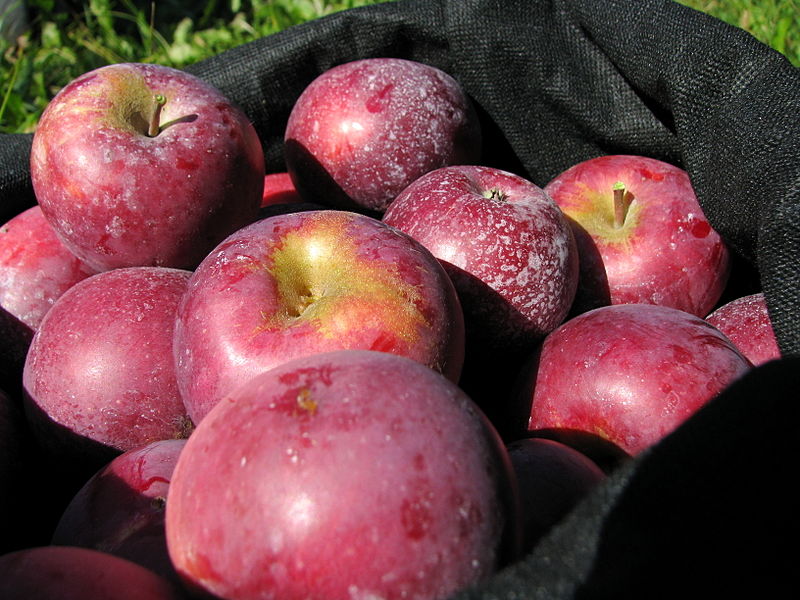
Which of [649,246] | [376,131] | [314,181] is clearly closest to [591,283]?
[649,246]

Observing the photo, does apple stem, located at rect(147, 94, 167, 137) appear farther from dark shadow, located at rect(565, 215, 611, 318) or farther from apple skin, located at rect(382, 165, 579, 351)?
dark shadow, located at rect(565, 215, 611, 318)

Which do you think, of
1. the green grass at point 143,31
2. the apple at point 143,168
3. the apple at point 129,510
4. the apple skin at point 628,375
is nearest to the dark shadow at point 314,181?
the apple at point 143,168

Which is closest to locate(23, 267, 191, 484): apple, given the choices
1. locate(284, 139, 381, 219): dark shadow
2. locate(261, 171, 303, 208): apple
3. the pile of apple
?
the pile of apple

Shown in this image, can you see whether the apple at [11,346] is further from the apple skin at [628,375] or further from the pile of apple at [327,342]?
the apple skin at [628,375]

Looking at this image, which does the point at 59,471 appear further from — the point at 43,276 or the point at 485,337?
the point at 485,337

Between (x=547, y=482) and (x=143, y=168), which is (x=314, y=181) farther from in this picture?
(x=547, y=482)
